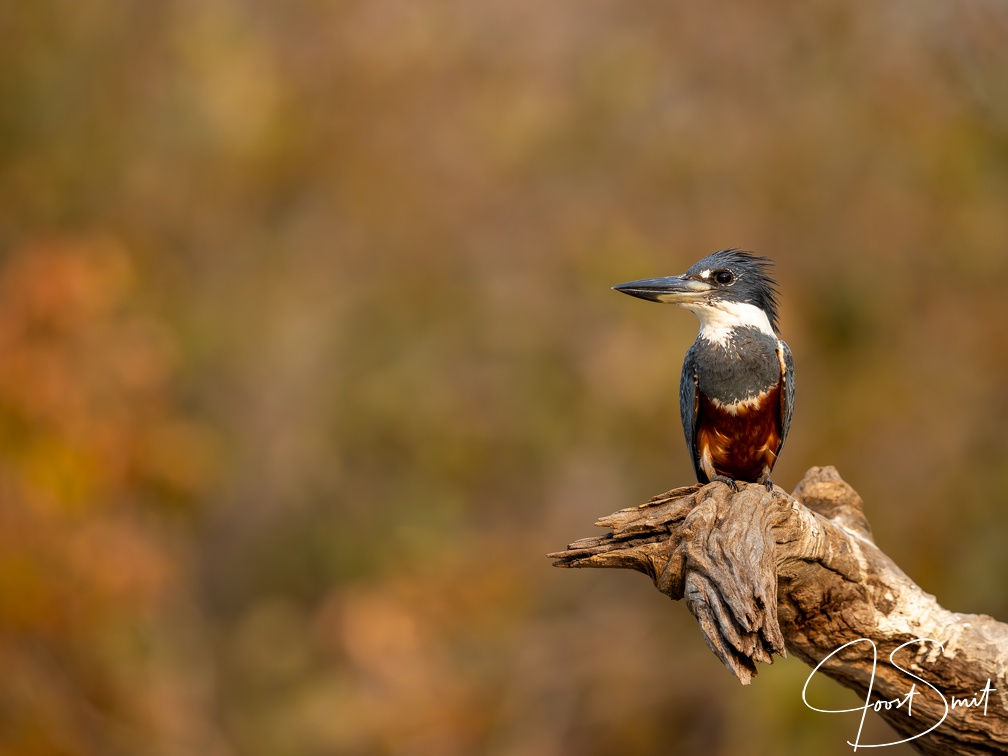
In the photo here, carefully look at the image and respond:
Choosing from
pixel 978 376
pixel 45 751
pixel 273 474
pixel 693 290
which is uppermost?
pixel 273 474

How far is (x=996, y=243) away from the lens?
7.64 meters

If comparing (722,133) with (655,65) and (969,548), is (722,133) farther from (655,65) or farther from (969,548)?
(969,548)

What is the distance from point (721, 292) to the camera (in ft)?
13.9

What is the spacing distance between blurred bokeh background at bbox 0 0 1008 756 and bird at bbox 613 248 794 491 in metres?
2.57

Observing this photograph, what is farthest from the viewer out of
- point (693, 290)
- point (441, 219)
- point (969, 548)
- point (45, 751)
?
point (441, 219)

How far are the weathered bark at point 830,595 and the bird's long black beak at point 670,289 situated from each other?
36.4 inches

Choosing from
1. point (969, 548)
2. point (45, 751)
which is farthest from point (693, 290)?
point (45, 751)

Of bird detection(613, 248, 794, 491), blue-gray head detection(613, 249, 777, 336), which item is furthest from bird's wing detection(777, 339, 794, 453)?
blue-gray head detection(613, 249, 777, 336)

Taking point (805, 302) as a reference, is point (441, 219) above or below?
above

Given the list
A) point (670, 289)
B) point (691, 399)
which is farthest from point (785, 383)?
point (670, 289)

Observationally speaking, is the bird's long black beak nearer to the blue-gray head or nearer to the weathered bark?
the blue-gray head

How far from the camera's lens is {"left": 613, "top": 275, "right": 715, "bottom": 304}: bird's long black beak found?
4137 mm

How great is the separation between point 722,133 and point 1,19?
504 cm

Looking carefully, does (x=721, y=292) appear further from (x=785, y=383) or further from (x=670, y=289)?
(x=785, y=383)
